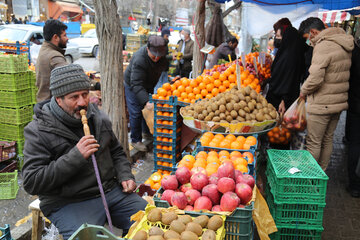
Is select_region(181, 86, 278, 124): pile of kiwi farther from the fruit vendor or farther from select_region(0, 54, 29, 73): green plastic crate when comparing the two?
select_region(0, 54, 29, 73): green plastic crate

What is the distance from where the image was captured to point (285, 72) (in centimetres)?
529

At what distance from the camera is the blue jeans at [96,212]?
2531 millimetres

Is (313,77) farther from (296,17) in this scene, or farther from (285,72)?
(296,17)

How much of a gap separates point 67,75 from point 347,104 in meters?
3.74

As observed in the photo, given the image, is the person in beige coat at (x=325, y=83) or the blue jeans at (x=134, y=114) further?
the blue jeans at (x=134, y=114)

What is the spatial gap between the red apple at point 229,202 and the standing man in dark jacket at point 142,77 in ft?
11.5

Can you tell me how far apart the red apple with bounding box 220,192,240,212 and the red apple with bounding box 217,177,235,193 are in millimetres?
70

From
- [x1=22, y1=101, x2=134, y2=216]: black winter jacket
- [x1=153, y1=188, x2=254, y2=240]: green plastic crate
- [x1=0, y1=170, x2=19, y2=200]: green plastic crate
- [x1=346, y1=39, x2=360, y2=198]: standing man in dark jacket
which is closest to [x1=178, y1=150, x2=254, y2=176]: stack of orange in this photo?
[x1=153, y1=188, x2=254, y2=240]: green plastic crate

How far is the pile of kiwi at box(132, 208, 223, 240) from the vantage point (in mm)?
1706

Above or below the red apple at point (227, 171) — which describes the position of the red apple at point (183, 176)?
below

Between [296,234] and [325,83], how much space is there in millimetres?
2193

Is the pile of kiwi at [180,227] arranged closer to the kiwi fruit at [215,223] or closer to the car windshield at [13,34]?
the kiwi fruit at [215,223]

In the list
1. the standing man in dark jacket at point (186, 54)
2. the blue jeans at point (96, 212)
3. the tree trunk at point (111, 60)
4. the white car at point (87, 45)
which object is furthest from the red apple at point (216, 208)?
the white car at point (87, 45)

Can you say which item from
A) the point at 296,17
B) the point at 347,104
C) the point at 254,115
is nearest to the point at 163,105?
the point at 254,115
